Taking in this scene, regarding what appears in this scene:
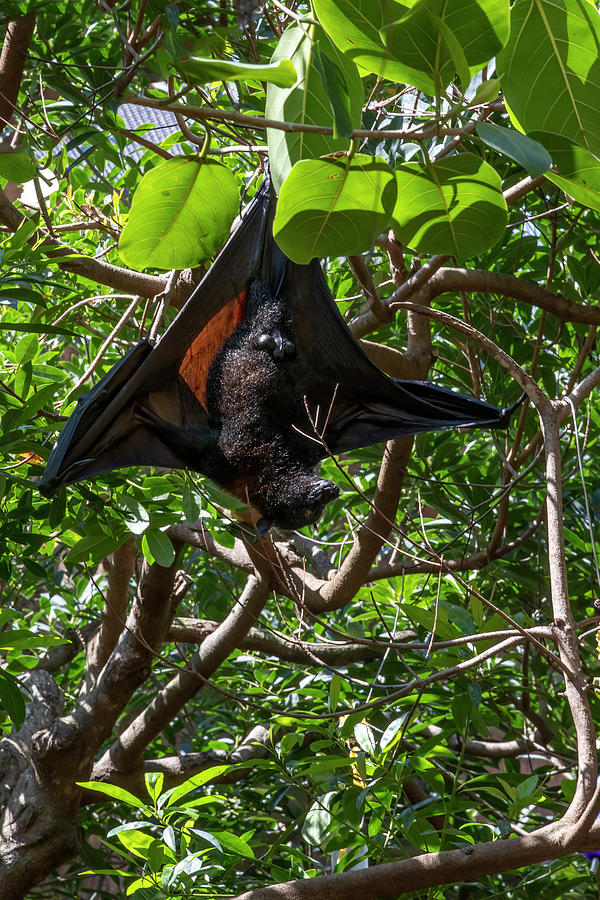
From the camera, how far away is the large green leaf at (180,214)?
144 centimetres

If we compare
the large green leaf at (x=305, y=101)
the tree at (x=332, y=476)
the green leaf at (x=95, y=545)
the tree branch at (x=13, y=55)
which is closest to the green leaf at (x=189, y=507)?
the tree at (x=332, y=476)

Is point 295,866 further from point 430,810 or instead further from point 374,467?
point 374,467

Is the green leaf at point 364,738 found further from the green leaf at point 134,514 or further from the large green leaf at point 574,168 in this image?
the large green leaf at point 574,168

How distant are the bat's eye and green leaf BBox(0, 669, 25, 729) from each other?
1069 millimetres

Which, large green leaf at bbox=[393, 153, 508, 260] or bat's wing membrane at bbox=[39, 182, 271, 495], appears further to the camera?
bat's wing membrane at bbox=[39, 182, 271, 495]

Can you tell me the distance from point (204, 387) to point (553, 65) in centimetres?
153

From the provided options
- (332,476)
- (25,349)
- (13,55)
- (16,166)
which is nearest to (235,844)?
(25,349)

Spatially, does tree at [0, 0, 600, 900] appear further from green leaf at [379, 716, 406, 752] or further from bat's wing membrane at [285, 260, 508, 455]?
bat's wing membrane at [285, 260, 508, 455]

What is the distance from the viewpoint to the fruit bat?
2.10 m

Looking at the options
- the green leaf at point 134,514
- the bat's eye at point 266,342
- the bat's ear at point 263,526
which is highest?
the bat's eye at point 266,342

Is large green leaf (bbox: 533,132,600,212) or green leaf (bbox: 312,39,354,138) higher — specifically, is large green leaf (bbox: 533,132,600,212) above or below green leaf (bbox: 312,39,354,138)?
below

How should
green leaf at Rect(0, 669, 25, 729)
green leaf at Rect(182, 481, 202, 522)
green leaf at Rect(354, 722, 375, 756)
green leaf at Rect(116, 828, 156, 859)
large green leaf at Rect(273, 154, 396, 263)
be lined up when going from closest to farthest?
large green leaf at Rect(273, 154, 396, 263) < green leaf at Rect(0, 669, 25, 729) < green leaf at Rect(116, 828, 156, 859) < green leaf at Rect(182, 481, 202, 522) < green leaf at Rect(354, 722, 375, 756)

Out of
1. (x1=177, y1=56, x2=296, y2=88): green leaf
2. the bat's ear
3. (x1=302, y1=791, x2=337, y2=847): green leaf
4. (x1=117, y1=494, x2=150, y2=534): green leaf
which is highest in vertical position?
(x1=177, y1=56, x2=296, y2=88): green leaf

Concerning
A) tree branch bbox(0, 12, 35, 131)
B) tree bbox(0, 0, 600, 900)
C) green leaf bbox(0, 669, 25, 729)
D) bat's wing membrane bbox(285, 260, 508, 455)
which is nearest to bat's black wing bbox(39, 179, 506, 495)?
bat's wing membrane bbox(285, 260, 508, 455)
